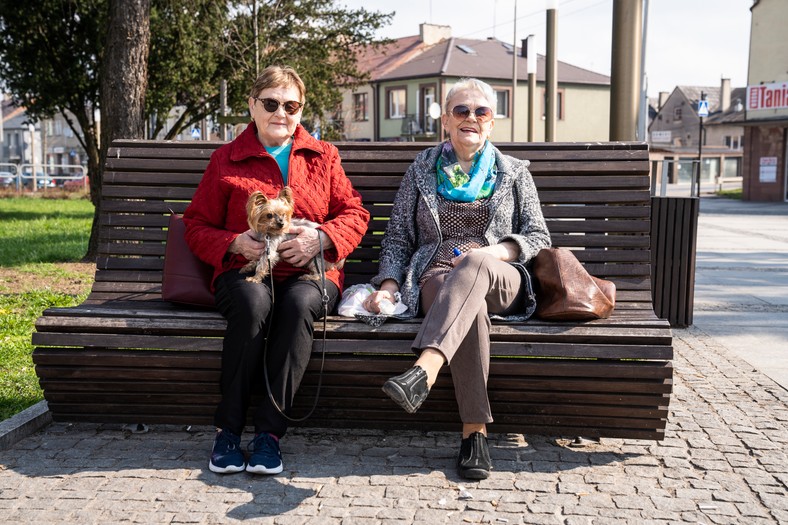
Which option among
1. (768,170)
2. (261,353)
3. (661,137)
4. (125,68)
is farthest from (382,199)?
(661,137)

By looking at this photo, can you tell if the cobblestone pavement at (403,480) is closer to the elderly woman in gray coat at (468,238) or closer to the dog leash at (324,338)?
the dog leash at (324,338)

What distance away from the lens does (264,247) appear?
161 inches

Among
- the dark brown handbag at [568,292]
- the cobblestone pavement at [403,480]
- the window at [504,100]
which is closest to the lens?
the cobblestone pavement at [403,480]

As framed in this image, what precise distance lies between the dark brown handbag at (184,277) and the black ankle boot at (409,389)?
121cm

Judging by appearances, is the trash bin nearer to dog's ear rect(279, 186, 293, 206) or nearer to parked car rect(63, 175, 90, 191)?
dog's ear rect(279, 186, 293, 206)

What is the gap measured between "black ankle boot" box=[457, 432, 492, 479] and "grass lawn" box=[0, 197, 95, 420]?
2.36 meters

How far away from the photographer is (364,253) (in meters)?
4.79

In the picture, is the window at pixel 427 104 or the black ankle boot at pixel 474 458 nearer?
the black ankle boot at pixel 474 458

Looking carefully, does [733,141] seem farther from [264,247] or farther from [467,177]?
[264,247]

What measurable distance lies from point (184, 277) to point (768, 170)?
33.8 meters

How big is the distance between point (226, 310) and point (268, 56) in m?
17.4

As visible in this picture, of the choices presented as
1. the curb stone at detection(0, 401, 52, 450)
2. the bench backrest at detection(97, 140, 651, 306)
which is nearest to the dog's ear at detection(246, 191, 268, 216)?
the bench backrest at detection(97, 140, 651, 306)

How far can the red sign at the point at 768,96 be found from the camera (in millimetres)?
32656

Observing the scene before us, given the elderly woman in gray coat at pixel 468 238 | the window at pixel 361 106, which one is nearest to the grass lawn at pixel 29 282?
the elderly woman in gray coat at pixel 468 238
